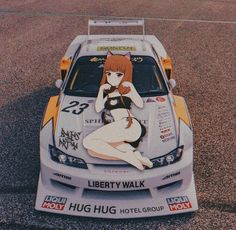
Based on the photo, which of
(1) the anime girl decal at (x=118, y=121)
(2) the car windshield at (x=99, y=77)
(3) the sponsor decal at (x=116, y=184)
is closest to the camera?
(3) the sponsor decal at (x=116, y=184)

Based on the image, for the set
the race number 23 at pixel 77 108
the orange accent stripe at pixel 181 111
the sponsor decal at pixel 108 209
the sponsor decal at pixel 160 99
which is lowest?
the sponsor decal at pixel 108 209

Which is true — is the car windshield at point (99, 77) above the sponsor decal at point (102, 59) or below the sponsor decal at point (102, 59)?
below

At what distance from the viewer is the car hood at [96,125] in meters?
5.84

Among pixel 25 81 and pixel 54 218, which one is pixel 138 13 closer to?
pixel 25 81

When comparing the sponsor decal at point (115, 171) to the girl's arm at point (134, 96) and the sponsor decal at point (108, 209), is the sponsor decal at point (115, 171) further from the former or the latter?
the girl's arm at point (134, 96)


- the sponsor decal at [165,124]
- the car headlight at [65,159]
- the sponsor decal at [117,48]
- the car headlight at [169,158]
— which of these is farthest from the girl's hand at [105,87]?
the car headlight at [169,158]

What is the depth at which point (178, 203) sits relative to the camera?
5746 mm

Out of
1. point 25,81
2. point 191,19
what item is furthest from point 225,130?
point 191,19

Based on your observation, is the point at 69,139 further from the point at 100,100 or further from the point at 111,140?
the point at 100,100

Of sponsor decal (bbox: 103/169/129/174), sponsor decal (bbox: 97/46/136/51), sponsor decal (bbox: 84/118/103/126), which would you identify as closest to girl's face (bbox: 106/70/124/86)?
sponsor decal (bbox: 84/118/103/126)

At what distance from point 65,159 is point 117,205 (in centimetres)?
95

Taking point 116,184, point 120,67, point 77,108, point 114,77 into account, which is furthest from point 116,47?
point 116,184

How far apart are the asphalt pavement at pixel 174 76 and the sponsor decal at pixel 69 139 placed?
100 centimetres

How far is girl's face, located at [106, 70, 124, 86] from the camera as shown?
6.54m
